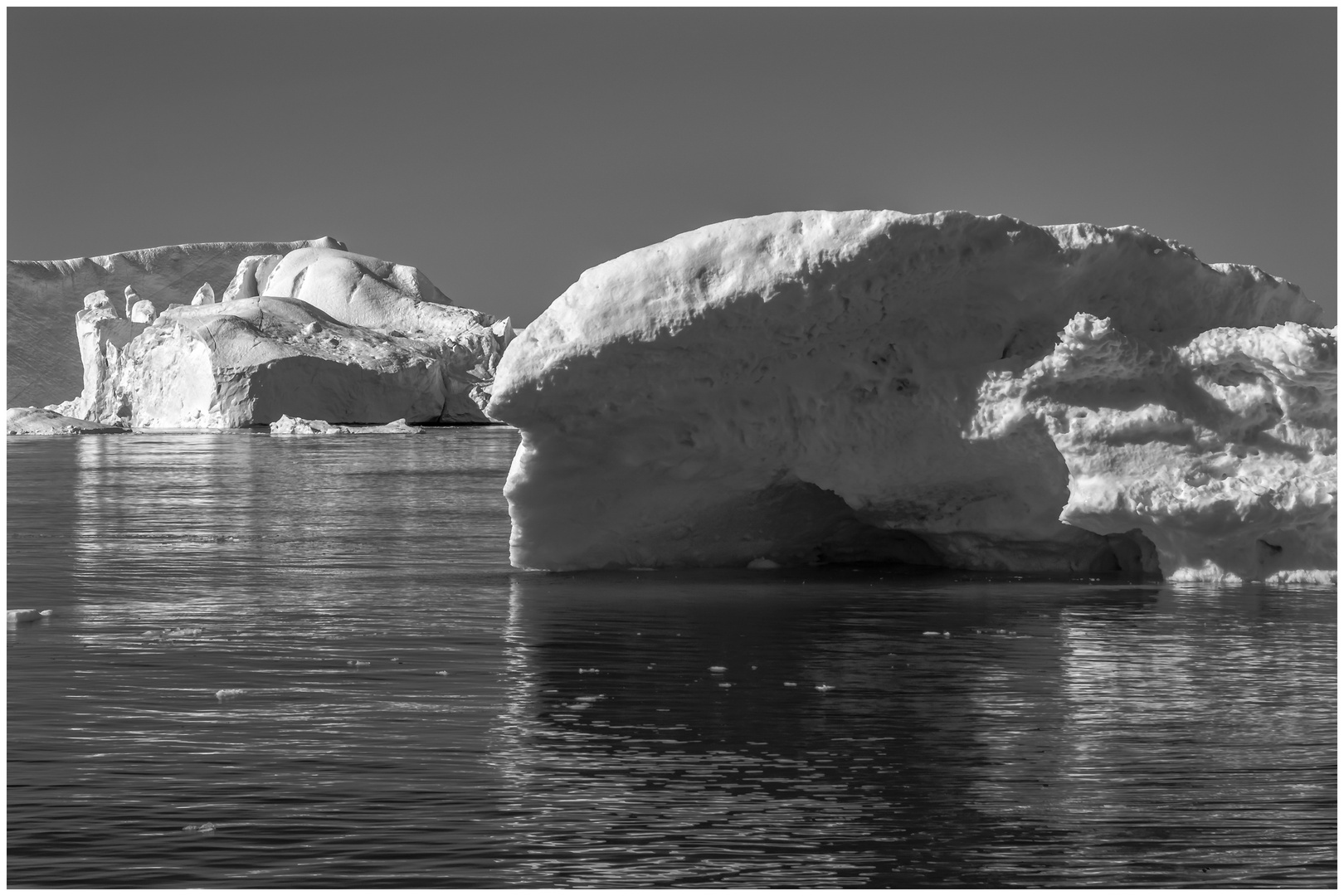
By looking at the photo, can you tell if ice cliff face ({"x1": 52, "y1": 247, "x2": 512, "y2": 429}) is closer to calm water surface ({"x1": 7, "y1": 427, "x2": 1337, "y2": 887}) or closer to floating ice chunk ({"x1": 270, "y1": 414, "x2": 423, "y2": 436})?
floating ice chunk ({"x1": 270, "y1": 414, "x2": 423, "y2": 436})

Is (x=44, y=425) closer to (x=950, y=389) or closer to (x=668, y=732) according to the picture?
(x=950, y=389)

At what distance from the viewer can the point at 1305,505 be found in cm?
1129

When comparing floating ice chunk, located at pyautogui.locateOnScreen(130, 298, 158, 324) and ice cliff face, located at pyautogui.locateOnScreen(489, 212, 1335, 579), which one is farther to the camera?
floating ice chunk, located at pyautogui.locateOnScreen(130, 298, 158, 324)

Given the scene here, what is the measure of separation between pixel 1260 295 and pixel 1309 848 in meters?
7.84

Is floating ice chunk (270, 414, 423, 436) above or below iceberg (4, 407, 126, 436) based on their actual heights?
below

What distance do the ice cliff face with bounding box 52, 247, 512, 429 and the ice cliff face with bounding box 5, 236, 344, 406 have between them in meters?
17.1

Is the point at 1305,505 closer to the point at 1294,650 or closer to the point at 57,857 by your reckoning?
the point at 1294,650

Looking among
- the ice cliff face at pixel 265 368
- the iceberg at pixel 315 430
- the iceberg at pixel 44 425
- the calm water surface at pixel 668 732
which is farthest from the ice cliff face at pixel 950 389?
the iceberg at pixel 44 425

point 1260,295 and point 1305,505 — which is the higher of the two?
point 1260,295

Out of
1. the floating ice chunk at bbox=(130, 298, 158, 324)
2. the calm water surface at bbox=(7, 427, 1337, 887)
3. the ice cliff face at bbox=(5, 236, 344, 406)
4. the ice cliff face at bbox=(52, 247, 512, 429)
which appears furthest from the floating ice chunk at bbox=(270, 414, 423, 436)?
the calm water surface at bbox=(7, 427, 1337, 887)

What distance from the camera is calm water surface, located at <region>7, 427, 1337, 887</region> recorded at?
5602 mm

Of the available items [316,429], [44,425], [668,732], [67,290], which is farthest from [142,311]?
[668,732]

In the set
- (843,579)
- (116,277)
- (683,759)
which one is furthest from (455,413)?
(683,759)

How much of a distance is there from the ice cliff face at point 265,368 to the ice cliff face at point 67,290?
1711 cm
